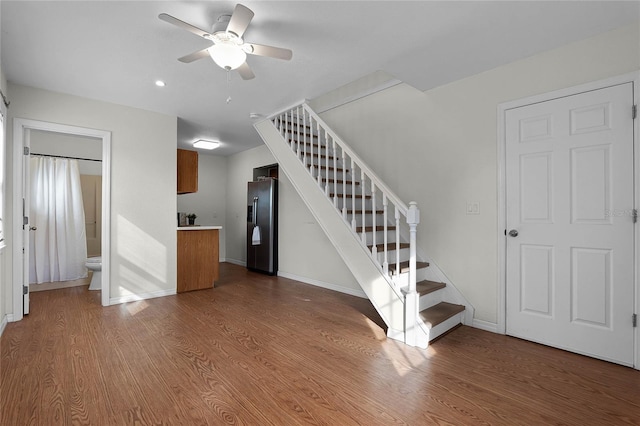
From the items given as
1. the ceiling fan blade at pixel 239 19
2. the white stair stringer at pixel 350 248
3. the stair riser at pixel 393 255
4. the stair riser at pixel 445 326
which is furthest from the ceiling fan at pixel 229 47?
the stair riser at pixel 445 326

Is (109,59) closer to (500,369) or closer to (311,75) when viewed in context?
(311,75)

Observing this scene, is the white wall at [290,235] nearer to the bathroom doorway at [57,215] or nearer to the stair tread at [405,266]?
the stair tread at [405,266]

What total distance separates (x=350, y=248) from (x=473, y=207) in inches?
50.9

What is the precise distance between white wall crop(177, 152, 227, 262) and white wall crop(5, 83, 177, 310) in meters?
2.71

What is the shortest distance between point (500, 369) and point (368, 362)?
94 cm

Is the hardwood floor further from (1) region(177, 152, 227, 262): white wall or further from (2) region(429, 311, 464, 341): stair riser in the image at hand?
(1) region(177, 152, 227, 262): white wall

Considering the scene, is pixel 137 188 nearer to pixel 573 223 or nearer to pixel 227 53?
pixel 227 53

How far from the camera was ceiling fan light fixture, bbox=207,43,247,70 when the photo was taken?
217 cm

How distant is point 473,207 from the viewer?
3070mm

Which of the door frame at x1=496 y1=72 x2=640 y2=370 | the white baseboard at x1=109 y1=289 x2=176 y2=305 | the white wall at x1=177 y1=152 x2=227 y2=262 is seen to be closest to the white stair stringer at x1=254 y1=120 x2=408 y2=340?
the door frame at x1=496 y1=72 x2=640 y2=370

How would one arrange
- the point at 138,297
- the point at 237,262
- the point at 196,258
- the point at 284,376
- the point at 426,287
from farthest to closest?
1. the point at 237,262
2. the point at 196,258
3. the point at 138,297
4. the point at 426,287
5. the point at 284,376

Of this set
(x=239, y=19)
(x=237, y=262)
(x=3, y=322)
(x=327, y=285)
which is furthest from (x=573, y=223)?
(x=237, y=262)

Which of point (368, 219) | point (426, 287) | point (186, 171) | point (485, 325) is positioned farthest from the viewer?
point (186, 171)

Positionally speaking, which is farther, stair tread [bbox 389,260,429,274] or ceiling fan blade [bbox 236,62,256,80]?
stair tread [bbox 389,260,429,274]
